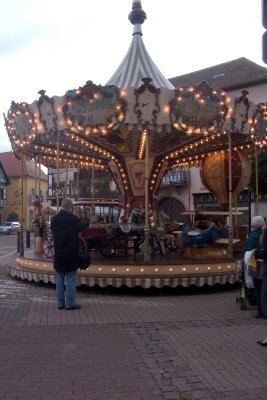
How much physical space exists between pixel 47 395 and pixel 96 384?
0.52 m

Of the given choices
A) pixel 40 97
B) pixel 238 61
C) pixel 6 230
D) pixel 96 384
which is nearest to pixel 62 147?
pixel 40 97

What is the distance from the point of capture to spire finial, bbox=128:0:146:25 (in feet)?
51.4

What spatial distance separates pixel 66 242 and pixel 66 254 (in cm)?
20

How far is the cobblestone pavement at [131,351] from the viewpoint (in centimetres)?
480

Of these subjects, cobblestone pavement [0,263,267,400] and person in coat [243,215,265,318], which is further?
person in coat [243,215,265,318]

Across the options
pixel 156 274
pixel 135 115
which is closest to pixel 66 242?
pixel 156 274

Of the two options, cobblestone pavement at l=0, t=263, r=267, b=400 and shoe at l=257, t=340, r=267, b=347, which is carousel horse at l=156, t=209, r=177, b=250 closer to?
cobblestone pavement at l=0, t=263, r=267, b=400

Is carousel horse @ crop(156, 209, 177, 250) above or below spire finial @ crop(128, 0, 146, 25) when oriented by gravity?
below

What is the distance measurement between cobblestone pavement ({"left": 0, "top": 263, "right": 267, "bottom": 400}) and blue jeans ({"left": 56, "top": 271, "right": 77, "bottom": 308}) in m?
0.21

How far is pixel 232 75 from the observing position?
39.8m

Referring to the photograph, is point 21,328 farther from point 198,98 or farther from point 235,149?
point 235,149

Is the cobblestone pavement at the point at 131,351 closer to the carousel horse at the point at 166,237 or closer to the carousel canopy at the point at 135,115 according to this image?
the carousel canopy at the point at 135,115

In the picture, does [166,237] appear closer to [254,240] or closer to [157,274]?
[157,274]

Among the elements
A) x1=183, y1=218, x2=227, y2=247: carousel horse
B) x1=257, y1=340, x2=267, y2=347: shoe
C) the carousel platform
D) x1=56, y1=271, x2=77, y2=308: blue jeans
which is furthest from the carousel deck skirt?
x1=257, y1=340, x2=267, y2=347: shoe
